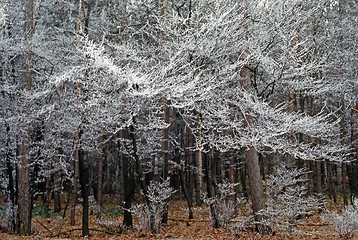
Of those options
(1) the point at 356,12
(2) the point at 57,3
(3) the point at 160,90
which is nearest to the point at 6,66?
(2) the point at 57,3

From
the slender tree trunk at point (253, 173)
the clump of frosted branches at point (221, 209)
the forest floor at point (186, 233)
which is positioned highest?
the slender tree trunk at point (253, 173)

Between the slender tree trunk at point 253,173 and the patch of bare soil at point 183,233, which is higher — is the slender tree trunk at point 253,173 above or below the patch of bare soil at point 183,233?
above

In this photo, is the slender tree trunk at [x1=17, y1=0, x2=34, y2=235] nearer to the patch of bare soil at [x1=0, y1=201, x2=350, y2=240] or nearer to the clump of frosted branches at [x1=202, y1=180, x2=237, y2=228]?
the patch of bare soil at [x1=0, y1=201, x2=350, y2=240]

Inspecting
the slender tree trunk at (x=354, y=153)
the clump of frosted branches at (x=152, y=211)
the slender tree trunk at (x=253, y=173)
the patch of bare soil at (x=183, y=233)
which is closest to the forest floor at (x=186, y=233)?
the patch of bare soil at (x=183, y=233)

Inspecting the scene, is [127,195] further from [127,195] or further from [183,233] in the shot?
[183,233]

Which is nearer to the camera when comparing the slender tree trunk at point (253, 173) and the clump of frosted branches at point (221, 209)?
the slender tree trunk at point (253, 173)

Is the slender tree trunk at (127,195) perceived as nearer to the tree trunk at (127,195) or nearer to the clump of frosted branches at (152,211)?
the tree trunk at (127,195)

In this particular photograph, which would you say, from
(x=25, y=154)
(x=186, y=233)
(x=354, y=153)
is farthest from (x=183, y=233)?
(x=354, y=153)

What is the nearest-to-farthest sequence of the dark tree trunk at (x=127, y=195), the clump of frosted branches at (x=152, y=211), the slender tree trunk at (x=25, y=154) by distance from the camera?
the clump of frosted branches at (x=152, y=211) < the slender tree trunk at (x=25, y=154) < the dark tree trunk at (x=127, y=195)

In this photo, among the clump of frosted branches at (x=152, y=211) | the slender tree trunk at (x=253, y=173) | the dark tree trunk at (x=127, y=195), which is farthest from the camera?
the dark tree trunk at (x=127, y=195)

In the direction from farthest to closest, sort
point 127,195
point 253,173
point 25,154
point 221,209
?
point 127,195, point 221,209, point 25,154, point 253,173

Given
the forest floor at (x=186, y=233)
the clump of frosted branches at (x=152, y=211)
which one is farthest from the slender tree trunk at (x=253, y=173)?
the clump of frosted branches at (x=152, y=211)

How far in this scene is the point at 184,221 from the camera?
15719 millimetres

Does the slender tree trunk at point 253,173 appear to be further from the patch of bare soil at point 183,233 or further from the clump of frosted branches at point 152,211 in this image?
the clump of frosted branches at point 152,211
